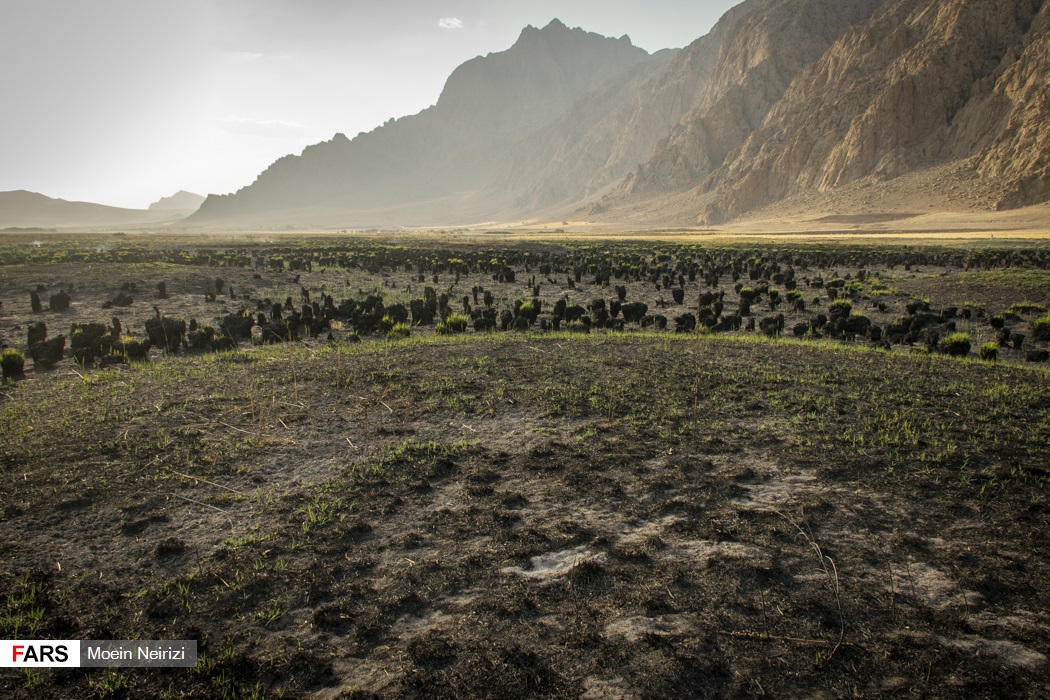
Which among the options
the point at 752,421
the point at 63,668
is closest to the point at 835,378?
the point at 752,421

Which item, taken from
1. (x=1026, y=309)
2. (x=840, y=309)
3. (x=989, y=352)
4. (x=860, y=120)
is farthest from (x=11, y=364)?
(x=860, y=120)

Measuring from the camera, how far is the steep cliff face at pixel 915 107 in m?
68.4

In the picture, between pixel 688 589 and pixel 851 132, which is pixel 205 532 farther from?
pixel 851 132

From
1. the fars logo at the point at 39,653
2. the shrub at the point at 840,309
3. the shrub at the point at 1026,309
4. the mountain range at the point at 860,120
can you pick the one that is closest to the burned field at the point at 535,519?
the fars logo at the point at 39,653

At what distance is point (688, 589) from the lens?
4.44m

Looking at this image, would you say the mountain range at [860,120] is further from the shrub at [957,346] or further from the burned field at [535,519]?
the burned field at [535,519]

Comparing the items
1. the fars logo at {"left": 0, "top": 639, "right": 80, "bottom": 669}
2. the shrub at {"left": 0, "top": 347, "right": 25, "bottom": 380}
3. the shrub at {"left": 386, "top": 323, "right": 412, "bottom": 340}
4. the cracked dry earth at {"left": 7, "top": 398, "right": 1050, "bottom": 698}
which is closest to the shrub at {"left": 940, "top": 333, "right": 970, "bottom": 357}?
the cracked dry earth at {"left": 7, "top": 398, "right": 1050, "bottom": 698}

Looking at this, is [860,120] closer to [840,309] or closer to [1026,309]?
[1026,309]

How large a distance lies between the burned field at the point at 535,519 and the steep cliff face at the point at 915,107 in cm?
7822

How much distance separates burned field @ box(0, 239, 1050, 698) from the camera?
373cm

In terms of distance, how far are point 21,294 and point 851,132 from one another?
316 feet

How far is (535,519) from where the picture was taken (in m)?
5.55

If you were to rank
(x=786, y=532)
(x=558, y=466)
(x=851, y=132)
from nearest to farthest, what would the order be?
(x=786, y=532)
(x=558, y=466)
(x=851, y=132)

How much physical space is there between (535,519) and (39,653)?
3810 mm
